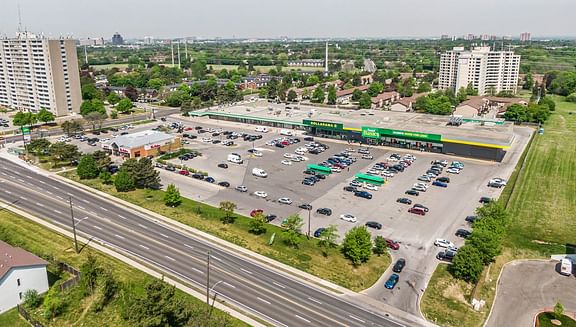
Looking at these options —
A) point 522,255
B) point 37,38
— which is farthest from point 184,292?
point 37,38

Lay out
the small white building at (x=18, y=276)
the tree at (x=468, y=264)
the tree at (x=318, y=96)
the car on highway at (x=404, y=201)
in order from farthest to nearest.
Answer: the tree at (x=318, y=96)
the car on highway at (x=404, y=201)
the tree at (x=468, y=264)
the small white building at (x=18, y=276)

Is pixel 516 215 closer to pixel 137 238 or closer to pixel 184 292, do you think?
pixel 184 292

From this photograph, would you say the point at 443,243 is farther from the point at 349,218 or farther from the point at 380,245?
the point at 349,218

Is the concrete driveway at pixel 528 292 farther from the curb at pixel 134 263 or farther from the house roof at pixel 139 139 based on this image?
the house roof at pixel 139 139

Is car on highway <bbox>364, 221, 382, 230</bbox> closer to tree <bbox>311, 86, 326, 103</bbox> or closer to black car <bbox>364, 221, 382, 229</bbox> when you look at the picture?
black car <bbox>364, 221, 382, 229</bbox>

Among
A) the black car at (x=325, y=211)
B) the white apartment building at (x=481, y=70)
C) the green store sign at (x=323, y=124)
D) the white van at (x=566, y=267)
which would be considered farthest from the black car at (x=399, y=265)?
the white apartment building at (x=481, y=70)
